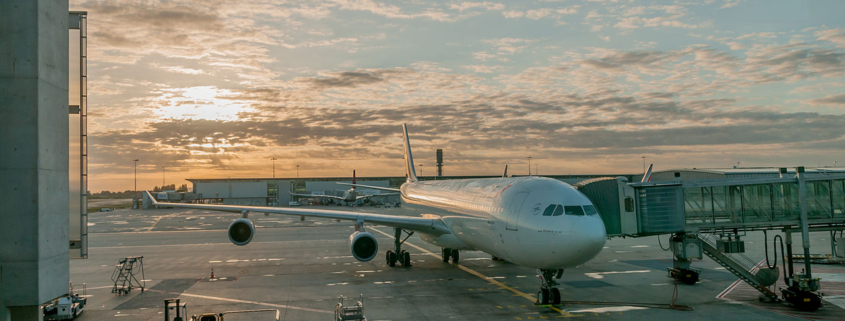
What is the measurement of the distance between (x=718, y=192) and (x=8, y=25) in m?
22.0

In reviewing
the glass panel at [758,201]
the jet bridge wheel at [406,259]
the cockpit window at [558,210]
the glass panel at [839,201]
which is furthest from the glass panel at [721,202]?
the jet bridge wheel at [406,259]

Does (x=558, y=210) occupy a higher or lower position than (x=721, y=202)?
higher

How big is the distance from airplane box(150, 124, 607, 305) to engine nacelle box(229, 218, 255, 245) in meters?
0.05

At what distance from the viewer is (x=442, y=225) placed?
25.3 m

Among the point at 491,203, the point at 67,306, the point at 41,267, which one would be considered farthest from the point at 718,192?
the point at 67,306

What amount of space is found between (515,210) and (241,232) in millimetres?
14724

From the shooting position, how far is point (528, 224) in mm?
16641

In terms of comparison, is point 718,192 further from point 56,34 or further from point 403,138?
point 403,138

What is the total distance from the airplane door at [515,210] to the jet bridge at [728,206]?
11.4 feet

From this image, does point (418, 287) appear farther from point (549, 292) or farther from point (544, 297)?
point (549, 292)

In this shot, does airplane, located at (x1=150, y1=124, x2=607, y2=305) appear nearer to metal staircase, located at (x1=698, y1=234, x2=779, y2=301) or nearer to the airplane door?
the airplane door

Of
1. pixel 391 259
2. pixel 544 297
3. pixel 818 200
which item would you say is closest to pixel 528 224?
pixel 544 297

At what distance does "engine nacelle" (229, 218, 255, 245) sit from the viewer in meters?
A: 26.0

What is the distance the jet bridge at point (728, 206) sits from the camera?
20062mm
